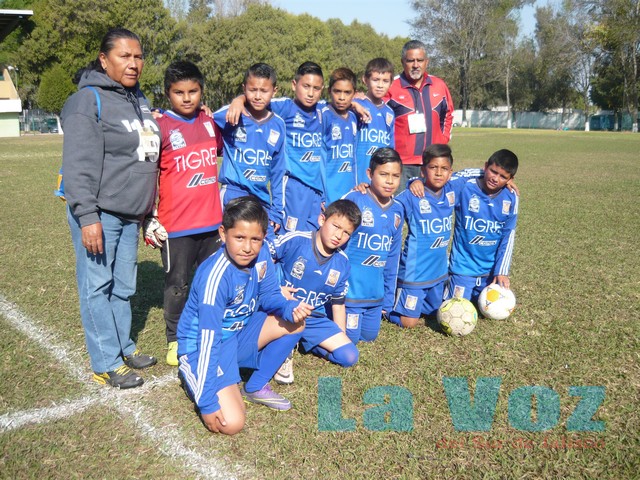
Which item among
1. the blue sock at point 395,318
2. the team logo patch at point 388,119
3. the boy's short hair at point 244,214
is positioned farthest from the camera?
the team logo patch at point 388,119

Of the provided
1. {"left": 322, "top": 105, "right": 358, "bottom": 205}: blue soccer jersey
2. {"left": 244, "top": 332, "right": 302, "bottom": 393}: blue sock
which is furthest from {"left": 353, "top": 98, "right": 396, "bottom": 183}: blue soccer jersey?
{"left": 244, "top": 332, "right": 302, "bottom": 393}: blue sock

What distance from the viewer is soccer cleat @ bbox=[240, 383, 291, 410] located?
3212mm

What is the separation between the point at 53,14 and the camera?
37.1 meters

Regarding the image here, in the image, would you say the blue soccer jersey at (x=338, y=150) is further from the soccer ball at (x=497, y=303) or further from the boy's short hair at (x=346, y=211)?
the soccer ball at (x=497, y=303)

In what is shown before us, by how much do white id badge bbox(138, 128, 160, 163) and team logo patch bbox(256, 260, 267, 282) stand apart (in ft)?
3.20

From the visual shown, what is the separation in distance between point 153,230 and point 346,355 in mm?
1624

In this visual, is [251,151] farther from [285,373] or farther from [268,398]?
[268,398]

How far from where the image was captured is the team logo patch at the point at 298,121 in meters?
4.68

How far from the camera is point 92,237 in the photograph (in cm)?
309

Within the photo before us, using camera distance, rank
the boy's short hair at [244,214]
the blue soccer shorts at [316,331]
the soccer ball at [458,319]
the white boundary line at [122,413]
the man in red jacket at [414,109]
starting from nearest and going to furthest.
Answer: the white boundary line at [122,413] < the boy's short hair at [244,214] < the blue soccer shorts at [316,331] < the soccer ball at [458,319] < the man in red jacket at [414,109]

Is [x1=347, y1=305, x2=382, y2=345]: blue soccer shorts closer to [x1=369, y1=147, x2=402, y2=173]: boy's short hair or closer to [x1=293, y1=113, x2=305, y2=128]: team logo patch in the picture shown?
[x1=369, y1=147, x2=402, y2=173]: boy's short hair

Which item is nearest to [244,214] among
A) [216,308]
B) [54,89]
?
[216,308]

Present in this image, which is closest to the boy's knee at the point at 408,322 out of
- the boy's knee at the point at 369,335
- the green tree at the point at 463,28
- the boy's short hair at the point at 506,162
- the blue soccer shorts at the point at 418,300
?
the blue soccer shorts at the point at 418,300

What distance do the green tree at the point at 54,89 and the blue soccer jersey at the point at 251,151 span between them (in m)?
39.4
